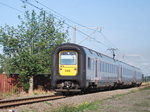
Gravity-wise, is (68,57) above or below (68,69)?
above

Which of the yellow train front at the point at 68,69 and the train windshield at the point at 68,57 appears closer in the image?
the yellow train front at the point at 68,69

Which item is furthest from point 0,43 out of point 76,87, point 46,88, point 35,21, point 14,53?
point 76,87

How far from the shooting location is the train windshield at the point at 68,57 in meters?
20.2

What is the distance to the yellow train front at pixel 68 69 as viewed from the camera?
787 inches

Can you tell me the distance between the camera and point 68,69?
66.1 ft

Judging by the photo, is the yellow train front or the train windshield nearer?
the yellow train front

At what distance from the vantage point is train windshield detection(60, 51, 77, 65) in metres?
20.2

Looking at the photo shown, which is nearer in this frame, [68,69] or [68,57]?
[68,69]

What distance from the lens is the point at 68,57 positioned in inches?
800

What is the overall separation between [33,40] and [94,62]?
6.55 m

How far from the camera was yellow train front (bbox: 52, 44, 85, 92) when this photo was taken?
787 inches

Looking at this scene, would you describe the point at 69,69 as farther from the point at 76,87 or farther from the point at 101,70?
the point at 101,70

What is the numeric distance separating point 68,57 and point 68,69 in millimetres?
778

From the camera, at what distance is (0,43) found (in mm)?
26641
